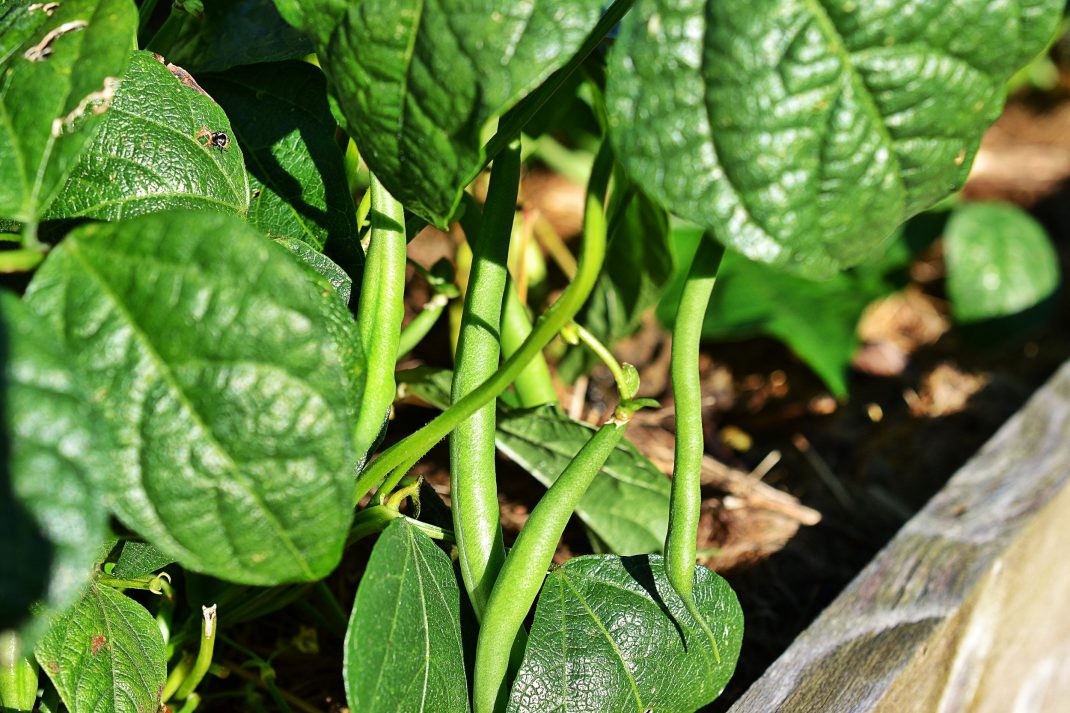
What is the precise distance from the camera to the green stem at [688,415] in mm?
565

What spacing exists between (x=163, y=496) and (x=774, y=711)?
0.52m

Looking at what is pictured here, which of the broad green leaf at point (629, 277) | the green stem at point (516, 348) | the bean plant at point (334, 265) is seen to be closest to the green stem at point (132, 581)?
the bean plant at point (334, 265)

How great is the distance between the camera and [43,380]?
0.36 meters

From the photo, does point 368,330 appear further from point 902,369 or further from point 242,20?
point 902,369

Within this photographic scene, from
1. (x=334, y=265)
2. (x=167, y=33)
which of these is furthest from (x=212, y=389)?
(x=167, y=33)

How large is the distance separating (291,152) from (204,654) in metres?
0.35

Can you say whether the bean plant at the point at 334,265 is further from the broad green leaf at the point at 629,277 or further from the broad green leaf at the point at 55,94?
the broad green leaf at the point at 629,277

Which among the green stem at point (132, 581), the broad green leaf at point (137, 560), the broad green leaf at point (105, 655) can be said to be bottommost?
the broad green leaf at point (105, 655)

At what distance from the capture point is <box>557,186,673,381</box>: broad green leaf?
3.00ft

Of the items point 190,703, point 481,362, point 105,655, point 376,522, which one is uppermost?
point 481,362

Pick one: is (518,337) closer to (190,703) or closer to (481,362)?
(481,362)

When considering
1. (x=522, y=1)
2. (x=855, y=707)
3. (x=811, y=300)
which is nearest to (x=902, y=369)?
(x=811, y=300)

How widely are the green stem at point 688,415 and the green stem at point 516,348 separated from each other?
0.85 ft

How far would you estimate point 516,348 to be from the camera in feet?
2.72
